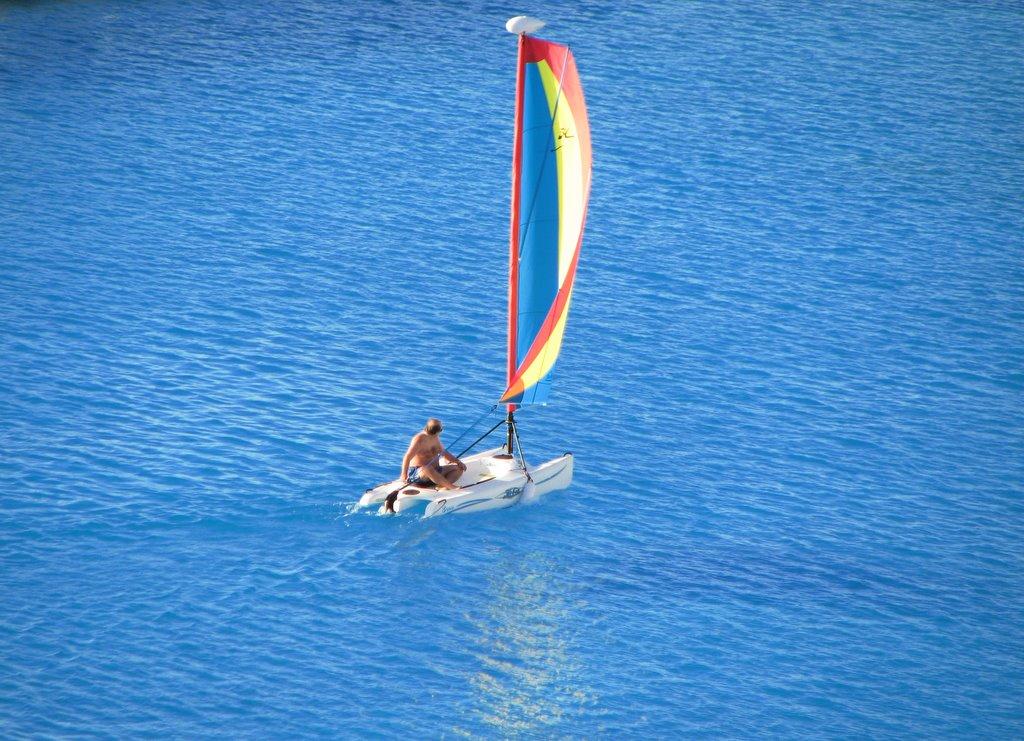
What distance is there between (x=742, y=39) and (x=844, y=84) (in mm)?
6944

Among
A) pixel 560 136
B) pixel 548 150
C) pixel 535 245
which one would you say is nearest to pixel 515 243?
pixel 535 245

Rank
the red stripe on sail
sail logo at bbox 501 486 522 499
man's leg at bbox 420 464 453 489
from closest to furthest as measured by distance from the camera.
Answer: the red stripe on sail
man's leg at bbox 420 464 453 489
sail logo at bbox 501 486 522 499

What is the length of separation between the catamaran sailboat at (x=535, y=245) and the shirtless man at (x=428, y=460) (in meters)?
0.25

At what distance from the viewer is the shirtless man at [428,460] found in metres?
30.4

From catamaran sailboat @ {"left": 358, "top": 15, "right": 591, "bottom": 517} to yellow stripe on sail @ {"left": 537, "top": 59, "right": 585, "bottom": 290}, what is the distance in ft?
0.08

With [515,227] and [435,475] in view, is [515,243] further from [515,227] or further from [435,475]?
[435,475]

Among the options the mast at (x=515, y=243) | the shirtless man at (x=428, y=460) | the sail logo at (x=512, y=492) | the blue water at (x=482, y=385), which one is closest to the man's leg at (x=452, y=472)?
the shirtless man at (x=428, y=460)

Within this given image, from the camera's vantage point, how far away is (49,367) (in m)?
35.5

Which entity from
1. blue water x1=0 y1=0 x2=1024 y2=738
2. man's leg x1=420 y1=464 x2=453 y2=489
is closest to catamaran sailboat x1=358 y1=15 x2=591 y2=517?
man's leg x1=420 y1=464 x2=453 y2=489

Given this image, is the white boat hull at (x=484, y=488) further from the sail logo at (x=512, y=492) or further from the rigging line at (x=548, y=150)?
the rigging line at (x=548, y=150)

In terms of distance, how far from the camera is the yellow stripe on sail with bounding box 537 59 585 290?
30.2 m

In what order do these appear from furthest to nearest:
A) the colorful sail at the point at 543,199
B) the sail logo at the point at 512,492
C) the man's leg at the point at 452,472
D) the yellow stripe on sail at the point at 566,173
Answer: the sail logo at the point at 512,492
the man's leg at the point at 452,472
the yellow stripe on sail at the point at 566,173
the colorful sail at the point at 543,199

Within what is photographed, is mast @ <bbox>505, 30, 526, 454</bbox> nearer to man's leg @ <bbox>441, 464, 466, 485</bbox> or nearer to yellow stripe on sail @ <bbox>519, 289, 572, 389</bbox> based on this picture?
yellow stripe on sail @ <bbox>519, 289, 572, 389</bbox>

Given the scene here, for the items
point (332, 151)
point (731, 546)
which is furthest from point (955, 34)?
point (731, 546)
